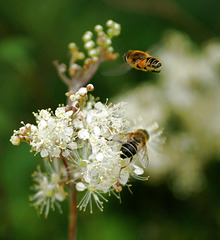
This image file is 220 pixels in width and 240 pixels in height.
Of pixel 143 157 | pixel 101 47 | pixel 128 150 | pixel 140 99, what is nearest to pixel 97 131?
pixel 128 150

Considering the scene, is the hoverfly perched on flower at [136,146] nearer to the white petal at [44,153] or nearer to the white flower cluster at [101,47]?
the white petal at [44,153]

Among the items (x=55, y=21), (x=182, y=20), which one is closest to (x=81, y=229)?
(x=55, y=21)

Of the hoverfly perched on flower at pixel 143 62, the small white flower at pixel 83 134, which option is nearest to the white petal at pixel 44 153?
the small white flower at pixel 83 134

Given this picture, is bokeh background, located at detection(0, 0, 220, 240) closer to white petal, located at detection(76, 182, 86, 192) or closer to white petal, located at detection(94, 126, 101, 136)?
white petal, located at detection(76, 182, 86, 192)

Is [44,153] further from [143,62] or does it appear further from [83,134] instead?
[143,62]

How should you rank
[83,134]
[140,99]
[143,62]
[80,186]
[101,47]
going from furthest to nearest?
1. [140,99]
2. [101,47]
3. [143,62]
4. [80,186]
5. [83,134]

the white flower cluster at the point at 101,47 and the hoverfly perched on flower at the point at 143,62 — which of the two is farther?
the white flower cluster at the point at 101,47
